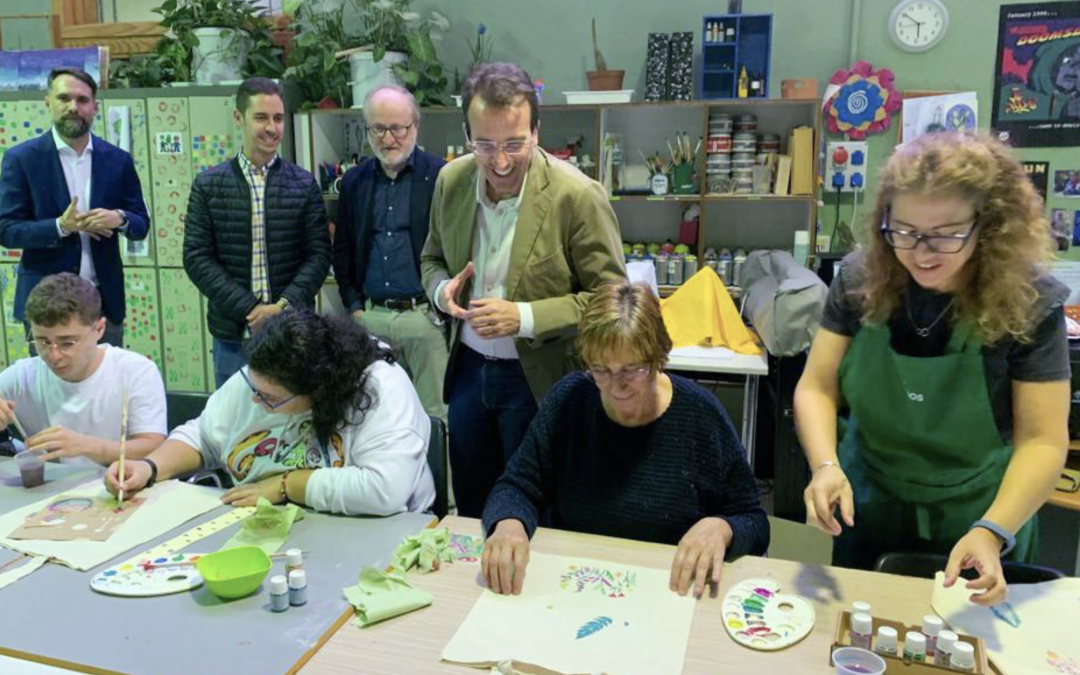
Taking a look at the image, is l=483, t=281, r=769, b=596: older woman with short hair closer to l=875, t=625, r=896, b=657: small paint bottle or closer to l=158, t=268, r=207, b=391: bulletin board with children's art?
l=875, t=625, r=896, b=657: small paint bottle

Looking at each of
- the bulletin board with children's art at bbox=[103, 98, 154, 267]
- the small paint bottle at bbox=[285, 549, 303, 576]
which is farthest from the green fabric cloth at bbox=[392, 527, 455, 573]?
the bulletin board with children's art at bbox=[103, 98, 154, 267]

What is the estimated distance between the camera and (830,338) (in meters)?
1.52

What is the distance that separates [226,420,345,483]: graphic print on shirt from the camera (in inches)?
70.5

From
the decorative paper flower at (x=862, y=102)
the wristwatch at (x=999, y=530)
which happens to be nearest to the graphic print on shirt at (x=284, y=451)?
the wristwatch at (x=999, y=530)

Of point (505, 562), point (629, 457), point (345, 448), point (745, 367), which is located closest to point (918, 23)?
point (745, 367)

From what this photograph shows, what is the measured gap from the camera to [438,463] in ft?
6.42

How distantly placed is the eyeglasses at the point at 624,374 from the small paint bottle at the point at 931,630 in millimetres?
613

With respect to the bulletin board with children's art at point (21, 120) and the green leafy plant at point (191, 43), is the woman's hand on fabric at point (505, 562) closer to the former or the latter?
the green leafy plant at point (191, 43)

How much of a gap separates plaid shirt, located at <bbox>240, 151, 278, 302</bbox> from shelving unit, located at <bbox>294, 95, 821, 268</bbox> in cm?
145

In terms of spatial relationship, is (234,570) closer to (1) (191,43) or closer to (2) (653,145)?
(2) (653,145)

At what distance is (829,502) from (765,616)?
218 millimetres

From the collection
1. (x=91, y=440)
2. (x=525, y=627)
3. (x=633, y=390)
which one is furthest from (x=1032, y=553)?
(x=91, y=440)

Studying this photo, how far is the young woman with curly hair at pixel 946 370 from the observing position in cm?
130

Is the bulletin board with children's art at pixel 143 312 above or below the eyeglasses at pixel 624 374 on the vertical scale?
below
